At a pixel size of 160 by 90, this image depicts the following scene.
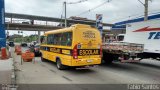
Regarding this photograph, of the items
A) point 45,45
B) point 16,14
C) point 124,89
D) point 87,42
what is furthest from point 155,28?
point 16,14

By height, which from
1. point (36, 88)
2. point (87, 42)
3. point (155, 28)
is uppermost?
point (155, 28)

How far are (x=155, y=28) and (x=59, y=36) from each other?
6.09 metres

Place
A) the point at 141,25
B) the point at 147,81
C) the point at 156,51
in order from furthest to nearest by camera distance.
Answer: the point at 141,25 < the point at 156,51 < the point at 147,81

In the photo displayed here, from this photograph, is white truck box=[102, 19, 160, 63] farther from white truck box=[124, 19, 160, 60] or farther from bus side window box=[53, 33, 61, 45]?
bus side window box=[53, 33, 61, 45]

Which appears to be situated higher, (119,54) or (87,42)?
(87,42)

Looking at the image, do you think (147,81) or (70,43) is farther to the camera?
(70,43)

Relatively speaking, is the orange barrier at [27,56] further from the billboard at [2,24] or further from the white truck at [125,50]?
the white truck at [125,50]

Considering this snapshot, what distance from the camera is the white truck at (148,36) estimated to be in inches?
486

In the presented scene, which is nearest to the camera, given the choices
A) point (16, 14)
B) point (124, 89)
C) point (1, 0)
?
point (124, 89)

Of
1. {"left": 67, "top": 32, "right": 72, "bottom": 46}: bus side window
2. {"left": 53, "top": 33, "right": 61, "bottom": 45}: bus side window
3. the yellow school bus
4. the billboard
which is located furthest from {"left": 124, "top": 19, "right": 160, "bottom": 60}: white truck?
the billboard

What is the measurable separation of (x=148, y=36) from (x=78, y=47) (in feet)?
16.5

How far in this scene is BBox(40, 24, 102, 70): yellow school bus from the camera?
1098 centimetres

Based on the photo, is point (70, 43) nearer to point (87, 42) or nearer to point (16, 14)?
point (87, 42)

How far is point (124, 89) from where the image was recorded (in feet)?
25.0
